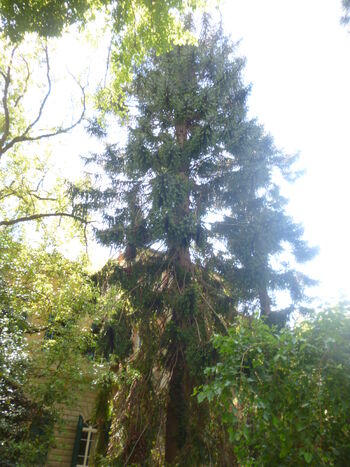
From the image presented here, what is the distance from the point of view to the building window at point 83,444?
13.2 meters

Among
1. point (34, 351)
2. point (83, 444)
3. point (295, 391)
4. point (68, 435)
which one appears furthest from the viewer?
point (83, 444)

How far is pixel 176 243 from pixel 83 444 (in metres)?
9.02

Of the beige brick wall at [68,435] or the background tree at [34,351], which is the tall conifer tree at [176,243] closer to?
the background tree at [34,351]

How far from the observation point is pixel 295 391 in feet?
13.0

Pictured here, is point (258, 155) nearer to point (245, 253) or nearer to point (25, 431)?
point (245, 253)

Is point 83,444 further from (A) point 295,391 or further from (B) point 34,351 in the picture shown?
(A) point 295,391

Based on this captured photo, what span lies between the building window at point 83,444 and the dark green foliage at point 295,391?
11.2m

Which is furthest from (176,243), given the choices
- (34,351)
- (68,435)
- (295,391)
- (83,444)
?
(83,444)

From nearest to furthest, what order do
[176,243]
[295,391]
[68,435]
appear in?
1. [295,391]
2. [176,243]
3. [68,435]

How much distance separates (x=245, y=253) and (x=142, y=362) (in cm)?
436

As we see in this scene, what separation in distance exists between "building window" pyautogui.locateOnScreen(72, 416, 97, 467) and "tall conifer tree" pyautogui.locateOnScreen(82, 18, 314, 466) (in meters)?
3.84

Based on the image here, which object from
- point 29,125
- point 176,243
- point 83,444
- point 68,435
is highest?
point 29,125

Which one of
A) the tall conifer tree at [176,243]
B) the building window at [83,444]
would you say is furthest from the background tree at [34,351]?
the building window at [83,444]

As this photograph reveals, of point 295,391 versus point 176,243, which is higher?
point 176,243
